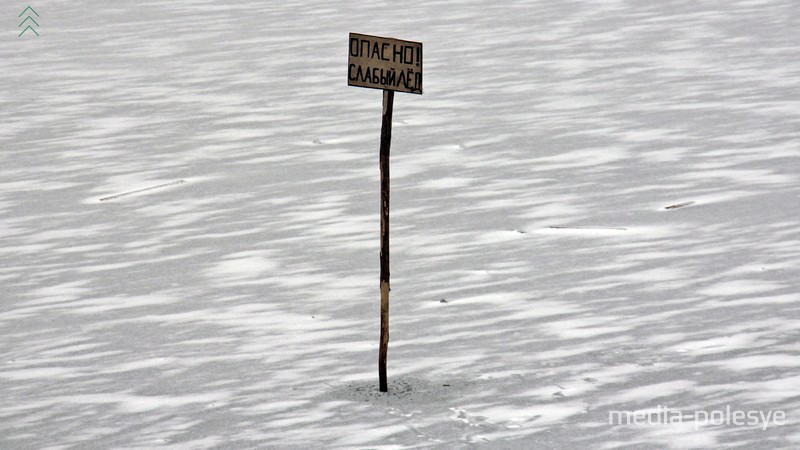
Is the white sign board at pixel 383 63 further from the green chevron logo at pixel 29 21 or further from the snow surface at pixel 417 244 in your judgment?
the green chevron logo at pixel 29 21

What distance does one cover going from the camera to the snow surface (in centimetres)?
341

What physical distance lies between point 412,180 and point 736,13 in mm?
5134

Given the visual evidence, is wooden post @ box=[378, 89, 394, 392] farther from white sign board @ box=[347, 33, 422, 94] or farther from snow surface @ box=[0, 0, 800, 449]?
snow surface @ box=[0, 0, 800, 449]

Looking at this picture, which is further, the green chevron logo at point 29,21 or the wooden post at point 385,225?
the green chevron logo at point 29,21

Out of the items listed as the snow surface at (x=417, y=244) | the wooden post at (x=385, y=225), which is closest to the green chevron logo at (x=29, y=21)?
the snow surface at (x=417, y=244)

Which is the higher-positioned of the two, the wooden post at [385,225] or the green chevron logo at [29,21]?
the green chevron logo at [29,21]

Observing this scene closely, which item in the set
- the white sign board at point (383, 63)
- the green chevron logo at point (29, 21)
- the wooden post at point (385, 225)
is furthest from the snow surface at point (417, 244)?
the green chevron logo at point (29, 21)

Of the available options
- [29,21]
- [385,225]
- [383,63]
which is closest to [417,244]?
[385,225]

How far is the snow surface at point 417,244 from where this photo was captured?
341 cm

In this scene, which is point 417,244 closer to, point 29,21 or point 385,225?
point 385,225

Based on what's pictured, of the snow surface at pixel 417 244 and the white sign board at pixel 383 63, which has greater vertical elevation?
the white sign board at pixel 383 63

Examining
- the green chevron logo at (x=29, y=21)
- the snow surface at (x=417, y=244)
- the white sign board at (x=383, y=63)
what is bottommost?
the snow surface at (x=417, y=244)

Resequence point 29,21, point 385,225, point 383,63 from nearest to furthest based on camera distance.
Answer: point 383,63 → point 385,225 → point 29,21

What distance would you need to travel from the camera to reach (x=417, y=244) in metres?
5.09
